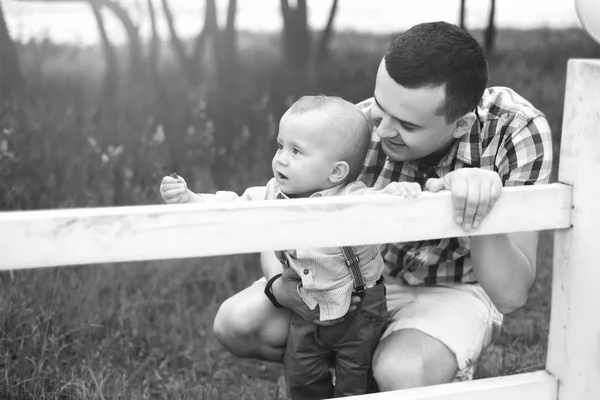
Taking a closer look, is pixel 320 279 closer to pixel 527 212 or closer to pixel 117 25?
pixel 527 212

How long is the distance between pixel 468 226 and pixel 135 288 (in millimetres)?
1900

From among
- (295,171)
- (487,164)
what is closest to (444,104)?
(487,164)

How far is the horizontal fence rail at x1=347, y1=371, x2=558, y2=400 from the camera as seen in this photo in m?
1.71

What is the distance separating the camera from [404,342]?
202cm

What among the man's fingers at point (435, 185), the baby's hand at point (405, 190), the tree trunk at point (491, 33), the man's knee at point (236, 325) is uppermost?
the baby's hand at point (405, 190)

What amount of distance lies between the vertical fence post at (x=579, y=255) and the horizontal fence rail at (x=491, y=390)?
1.1 inches

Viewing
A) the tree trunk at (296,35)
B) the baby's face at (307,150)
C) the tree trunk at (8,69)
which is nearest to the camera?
the baby's face at (307,150)

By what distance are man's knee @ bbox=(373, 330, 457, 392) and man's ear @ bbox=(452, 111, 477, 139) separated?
0.49 m

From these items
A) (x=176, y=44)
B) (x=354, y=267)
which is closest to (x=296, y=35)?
(x=176, y=44)

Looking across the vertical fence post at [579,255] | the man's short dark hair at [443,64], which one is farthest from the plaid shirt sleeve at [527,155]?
the vertical fence post at [579,255]

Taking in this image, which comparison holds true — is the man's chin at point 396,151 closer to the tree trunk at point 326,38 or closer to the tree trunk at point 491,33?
the tree trunk at point 326,38

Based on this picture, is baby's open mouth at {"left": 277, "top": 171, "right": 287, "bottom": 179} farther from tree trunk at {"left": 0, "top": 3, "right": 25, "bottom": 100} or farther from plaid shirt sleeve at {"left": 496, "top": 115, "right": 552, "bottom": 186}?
tree trunk at {"left": 0, "top": 3, "right": 25, "bottom": 100}

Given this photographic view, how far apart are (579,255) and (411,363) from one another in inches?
18.6

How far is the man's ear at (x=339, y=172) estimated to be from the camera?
200 centimetres
